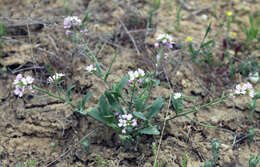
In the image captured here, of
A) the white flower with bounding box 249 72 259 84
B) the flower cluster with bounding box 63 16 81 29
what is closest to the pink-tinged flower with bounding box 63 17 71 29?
the flower cluster with bounding box 63 16 81 29

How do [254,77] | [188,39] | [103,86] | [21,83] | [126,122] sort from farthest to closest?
[188,39] < [254,77] < [103,86] < [126,122] < [21,83]

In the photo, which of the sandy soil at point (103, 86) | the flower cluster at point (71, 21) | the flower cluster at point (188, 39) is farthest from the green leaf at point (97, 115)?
the flower cluster at point (188, 39)

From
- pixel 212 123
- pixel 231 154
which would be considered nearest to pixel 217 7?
pixel 212 123

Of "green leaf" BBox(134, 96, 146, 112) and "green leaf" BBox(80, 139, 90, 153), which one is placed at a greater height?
"green leaf" BBox(134, 96, 146, 112)

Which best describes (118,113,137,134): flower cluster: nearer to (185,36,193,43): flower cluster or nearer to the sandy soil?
the sandy soil

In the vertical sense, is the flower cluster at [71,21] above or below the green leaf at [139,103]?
above

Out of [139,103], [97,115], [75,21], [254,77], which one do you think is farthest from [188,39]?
[97,115]

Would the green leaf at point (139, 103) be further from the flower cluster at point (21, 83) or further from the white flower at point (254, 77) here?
the white flower at point (254, 77)

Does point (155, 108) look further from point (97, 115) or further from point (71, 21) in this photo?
point (71, 21)

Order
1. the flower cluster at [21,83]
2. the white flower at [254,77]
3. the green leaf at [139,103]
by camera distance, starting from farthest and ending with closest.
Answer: the white flower at [254,77]
the green leaf at [139,103]
the flower cluster at [21,83]

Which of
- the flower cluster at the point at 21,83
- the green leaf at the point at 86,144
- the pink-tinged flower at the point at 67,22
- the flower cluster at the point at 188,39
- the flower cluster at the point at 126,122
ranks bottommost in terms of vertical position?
the green leaf at the point at 86,144

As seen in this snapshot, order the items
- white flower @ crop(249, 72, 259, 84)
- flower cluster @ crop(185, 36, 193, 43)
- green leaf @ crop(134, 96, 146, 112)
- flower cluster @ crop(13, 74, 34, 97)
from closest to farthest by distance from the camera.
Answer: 1. flower cluster @ crop(13, 74, 34, 97)
2. green leaf @ crop(134, 96, 146, 112)
3. white flower @ crop(249, 72, 259, 84)
4. flower cluster @ crop(185, 36, 193, 43)
